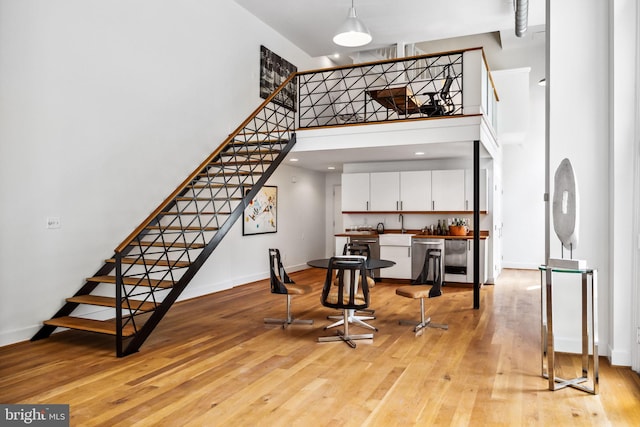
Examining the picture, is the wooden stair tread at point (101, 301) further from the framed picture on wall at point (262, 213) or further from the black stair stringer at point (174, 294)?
the framed picture on wall at point (262, 213)

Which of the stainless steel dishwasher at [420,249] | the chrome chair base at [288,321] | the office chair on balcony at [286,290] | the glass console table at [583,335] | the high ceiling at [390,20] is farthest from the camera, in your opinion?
the stainless steel dishwasher at [420,249]

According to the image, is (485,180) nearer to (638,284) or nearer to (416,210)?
(416,210)

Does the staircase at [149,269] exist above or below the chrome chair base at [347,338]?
above

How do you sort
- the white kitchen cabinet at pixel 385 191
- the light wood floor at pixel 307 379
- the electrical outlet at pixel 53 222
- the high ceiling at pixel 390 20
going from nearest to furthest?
the light wood floor at pixel 307 379 → the electrical outlet at pixel 53 222 → the high ceiling at pixel 390 20 → the white kitchen cabinet at pixel 385 191

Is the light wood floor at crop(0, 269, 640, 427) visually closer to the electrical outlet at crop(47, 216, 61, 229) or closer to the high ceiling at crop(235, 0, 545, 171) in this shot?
the electrical outlet at crop(47, 216, 61, 229)

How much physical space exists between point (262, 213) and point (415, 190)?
3.07 m

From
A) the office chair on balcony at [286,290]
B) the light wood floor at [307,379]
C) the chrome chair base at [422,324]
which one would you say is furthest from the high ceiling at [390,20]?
the light wood floor at [307,379]

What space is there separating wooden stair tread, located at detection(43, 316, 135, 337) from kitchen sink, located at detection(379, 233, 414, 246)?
203 inches

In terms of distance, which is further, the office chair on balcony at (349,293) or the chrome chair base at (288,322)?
the chrome chair base at (288,322)

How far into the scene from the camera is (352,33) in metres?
6.17

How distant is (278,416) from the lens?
2.95 meters

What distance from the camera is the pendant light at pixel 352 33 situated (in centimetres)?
614

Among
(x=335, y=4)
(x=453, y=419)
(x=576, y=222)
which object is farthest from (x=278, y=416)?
(x=335, y=4)

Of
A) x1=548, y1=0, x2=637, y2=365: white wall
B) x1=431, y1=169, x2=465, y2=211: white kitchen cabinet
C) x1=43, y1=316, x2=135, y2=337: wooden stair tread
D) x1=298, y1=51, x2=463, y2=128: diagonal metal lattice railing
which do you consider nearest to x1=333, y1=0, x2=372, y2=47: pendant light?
x1=298, y1=51, x2=463, y2=128: diagonal metal lattice railing
